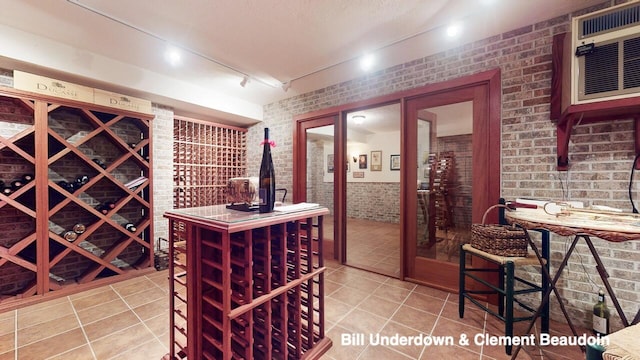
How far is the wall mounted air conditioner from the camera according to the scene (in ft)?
4.70

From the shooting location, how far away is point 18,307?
2107 mm

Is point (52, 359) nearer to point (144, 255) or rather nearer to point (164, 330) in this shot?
point (164, 330)

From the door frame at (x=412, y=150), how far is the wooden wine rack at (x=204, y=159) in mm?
1384

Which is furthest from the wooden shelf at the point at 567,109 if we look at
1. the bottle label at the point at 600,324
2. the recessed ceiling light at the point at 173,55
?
the recessed ceiling light at the point at 173,55

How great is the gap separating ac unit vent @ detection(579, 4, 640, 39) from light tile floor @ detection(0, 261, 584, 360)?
2099mm

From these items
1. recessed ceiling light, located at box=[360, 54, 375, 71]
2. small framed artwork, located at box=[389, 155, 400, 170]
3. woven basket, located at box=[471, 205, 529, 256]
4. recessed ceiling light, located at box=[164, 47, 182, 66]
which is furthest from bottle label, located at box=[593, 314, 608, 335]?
small framed artwork, located at box=[389, 155, 400, 170]

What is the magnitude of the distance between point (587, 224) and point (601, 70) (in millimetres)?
1159

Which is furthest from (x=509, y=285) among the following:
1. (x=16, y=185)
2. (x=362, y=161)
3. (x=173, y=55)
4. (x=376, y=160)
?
(x=362, y=161)

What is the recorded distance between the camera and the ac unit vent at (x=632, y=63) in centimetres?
142

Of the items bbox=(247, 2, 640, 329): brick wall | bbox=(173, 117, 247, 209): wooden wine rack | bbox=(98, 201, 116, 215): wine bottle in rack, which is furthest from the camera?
bbox=(173, 117, 247, 209): wooden wine rack

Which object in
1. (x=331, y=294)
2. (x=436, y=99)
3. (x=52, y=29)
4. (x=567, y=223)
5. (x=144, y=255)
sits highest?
(x=52, y=29)

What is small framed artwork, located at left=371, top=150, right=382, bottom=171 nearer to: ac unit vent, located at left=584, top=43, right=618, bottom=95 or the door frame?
the door frame

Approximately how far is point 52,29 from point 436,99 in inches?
144

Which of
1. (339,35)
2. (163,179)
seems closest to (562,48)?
(339,35)
